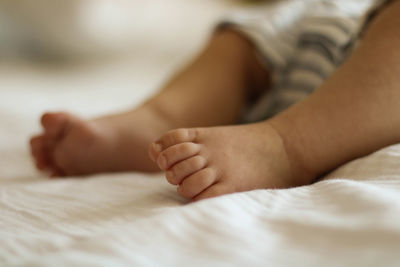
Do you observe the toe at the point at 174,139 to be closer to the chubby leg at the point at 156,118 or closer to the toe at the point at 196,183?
the toe at the point at 196,183

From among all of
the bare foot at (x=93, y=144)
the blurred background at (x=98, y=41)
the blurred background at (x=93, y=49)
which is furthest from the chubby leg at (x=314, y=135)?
the blurred background at (x=98, y=41)

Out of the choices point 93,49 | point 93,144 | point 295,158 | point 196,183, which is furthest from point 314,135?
point 93,49

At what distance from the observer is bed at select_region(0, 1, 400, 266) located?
249mm

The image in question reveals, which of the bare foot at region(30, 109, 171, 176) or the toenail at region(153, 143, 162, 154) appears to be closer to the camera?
the toenail at region(153, 143, 162, 154)

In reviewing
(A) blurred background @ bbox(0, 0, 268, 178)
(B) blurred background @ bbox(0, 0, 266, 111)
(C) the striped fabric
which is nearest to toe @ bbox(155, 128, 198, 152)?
(C) the striped fabric

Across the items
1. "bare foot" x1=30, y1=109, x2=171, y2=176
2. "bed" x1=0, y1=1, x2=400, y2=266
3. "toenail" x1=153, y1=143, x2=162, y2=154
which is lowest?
"bed" x1=0, y1=1, x2=400, y2=266

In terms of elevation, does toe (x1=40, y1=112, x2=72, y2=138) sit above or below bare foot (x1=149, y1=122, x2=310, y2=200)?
above

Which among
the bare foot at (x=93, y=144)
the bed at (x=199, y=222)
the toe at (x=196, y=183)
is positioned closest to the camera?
the bed at (x=199, y=222)

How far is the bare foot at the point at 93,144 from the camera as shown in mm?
510

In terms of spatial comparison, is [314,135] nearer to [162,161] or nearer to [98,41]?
[162,161]

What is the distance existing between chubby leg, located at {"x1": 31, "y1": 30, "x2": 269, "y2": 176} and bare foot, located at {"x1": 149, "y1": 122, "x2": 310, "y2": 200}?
144 mm

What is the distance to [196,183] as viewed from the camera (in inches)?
14.6

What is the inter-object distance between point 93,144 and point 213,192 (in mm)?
200

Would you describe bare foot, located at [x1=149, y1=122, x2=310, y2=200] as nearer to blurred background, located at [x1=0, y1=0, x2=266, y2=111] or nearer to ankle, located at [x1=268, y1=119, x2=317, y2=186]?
ankle, located at [x1=268, y1=119, x2=317, y2=186]
